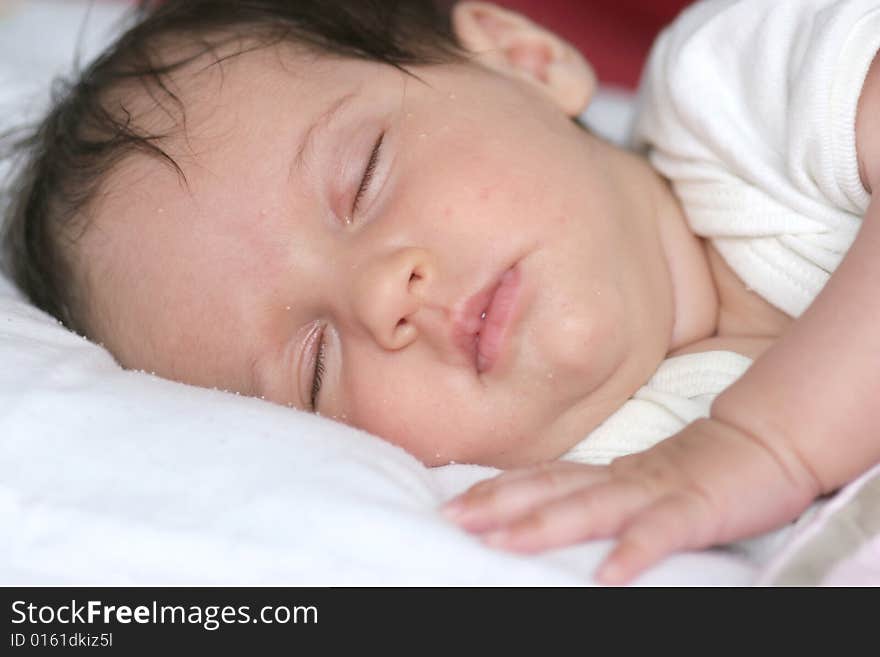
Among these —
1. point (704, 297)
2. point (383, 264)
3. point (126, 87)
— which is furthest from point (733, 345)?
point (126, 87)

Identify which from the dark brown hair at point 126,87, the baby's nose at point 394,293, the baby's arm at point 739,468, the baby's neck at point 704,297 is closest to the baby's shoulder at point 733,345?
the baby's neck at point 704,297

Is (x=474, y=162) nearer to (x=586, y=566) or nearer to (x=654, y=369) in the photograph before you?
(x=654, y=369)

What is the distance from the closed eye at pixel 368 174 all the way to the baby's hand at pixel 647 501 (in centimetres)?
39

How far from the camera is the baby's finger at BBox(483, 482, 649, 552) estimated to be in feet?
2.58

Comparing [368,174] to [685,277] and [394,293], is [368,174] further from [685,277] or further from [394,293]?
[685,277]

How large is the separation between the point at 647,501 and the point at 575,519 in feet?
0.21

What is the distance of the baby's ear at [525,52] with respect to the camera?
1364 mm

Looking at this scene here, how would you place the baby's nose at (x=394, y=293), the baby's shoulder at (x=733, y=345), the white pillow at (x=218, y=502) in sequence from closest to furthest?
the white pillow at (x=218, y=502), the baby's nose at (x=394, y=293), the baby's shoulder at (x=733, y=345)

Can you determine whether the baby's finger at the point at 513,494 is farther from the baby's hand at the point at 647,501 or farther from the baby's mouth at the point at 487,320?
the baby's mouth at the point at 487,320

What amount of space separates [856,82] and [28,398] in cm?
89

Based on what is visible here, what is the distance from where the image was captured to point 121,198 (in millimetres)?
1162
